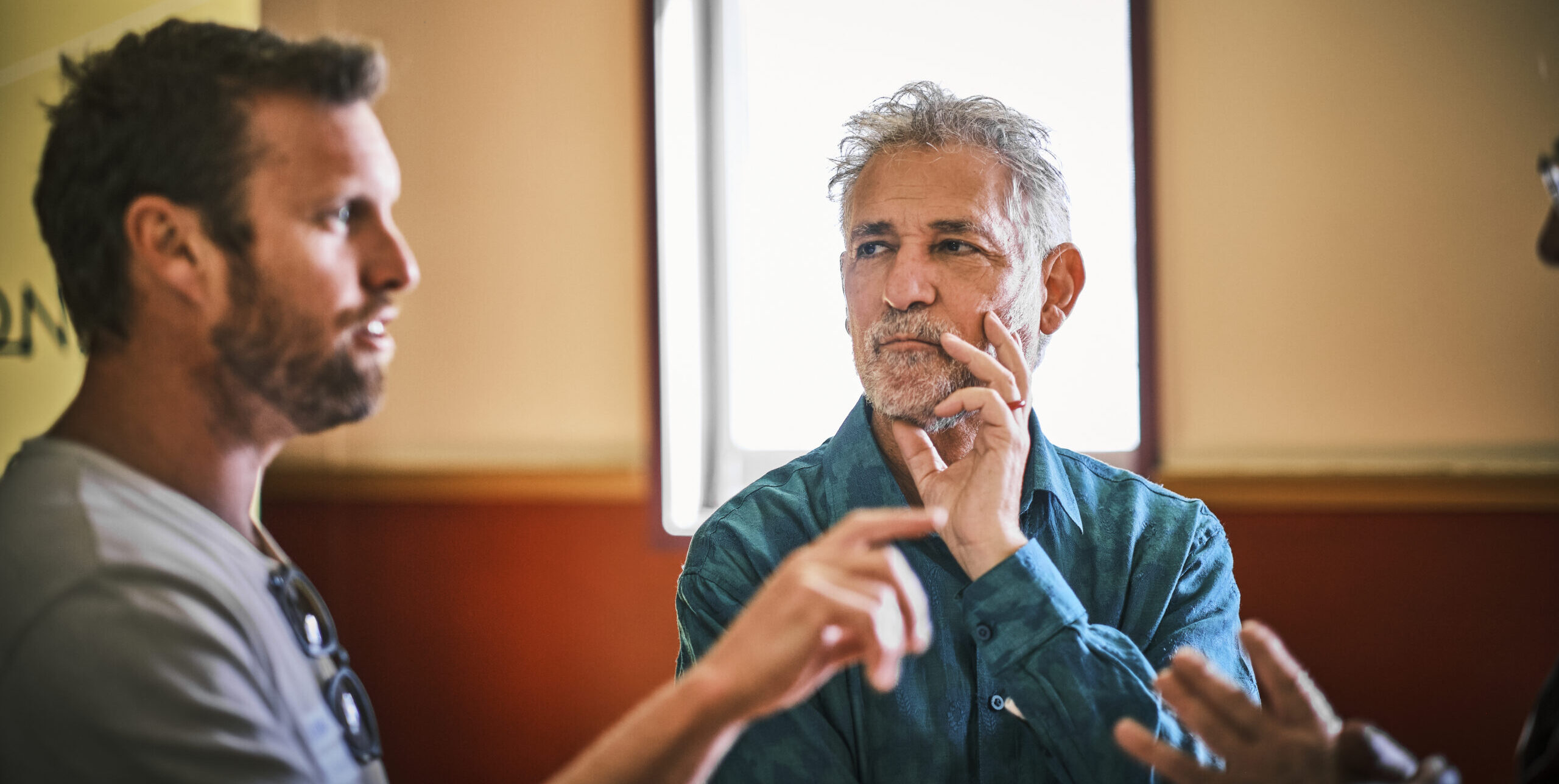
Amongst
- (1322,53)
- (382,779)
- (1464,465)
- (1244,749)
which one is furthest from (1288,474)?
(382,779)

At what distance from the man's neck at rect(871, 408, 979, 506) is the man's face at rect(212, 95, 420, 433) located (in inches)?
31.9

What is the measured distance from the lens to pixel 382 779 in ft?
2.87

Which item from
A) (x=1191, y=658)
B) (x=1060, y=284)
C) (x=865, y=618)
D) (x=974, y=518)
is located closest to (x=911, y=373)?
(x=974, y=518)

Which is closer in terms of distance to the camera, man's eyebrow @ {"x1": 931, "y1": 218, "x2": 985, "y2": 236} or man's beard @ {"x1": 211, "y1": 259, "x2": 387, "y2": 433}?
man's beard @ {"x1": 211, "y1": 259, "x2": 387, "y2": 433}

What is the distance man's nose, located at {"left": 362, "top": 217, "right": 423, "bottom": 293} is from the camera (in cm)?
87

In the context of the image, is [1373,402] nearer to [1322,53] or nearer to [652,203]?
[1322,53]

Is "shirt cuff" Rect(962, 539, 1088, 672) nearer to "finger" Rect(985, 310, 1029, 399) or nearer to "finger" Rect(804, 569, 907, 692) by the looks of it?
"finger" Rect(985, 310, 1029, 399)

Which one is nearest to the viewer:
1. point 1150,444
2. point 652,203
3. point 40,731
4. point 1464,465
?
point 40,731

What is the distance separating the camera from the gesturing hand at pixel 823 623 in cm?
76

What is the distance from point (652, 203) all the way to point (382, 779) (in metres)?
1.84

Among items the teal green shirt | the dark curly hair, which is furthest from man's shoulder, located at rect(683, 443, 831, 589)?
the dark curly hair

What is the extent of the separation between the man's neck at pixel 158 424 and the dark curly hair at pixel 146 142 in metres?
0.04

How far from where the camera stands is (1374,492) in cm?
212

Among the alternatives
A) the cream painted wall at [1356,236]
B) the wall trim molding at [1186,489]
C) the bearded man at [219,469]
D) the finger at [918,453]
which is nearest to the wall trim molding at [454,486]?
the wall trim molding at [1186,489]
